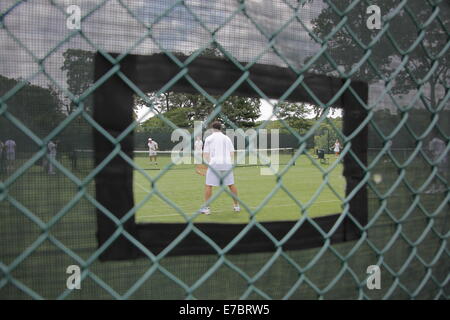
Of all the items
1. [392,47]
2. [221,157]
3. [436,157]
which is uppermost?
[392,47]

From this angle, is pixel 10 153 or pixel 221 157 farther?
pixel 221 157

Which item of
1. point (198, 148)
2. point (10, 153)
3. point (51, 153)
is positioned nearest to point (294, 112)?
point (198, 148)

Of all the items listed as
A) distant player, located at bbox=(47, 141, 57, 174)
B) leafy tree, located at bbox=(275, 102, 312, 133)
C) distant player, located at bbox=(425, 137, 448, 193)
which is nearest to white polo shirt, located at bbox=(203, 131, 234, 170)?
leafy tree, located at bbox=(275, 102, 312, 133)

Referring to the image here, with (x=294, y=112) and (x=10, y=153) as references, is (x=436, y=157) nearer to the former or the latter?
(x=294, y=112)

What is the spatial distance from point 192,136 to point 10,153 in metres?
0.59

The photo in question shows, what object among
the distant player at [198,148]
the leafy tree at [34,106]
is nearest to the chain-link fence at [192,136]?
the leafy tree at [34,106]

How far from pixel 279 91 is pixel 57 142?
34.9 inches

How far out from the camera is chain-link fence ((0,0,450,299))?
3.49 ft

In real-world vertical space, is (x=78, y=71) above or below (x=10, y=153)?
above

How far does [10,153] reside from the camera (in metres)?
1.08

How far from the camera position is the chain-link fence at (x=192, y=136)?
1.06m

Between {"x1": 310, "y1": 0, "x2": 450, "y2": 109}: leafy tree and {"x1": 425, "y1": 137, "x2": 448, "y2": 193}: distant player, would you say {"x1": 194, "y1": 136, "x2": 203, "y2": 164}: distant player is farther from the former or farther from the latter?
{"x1": 425, "y1": 137, "x2": 448, "y2": 193}: distant player

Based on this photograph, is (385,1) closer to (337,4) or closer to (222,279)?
(337,4)
